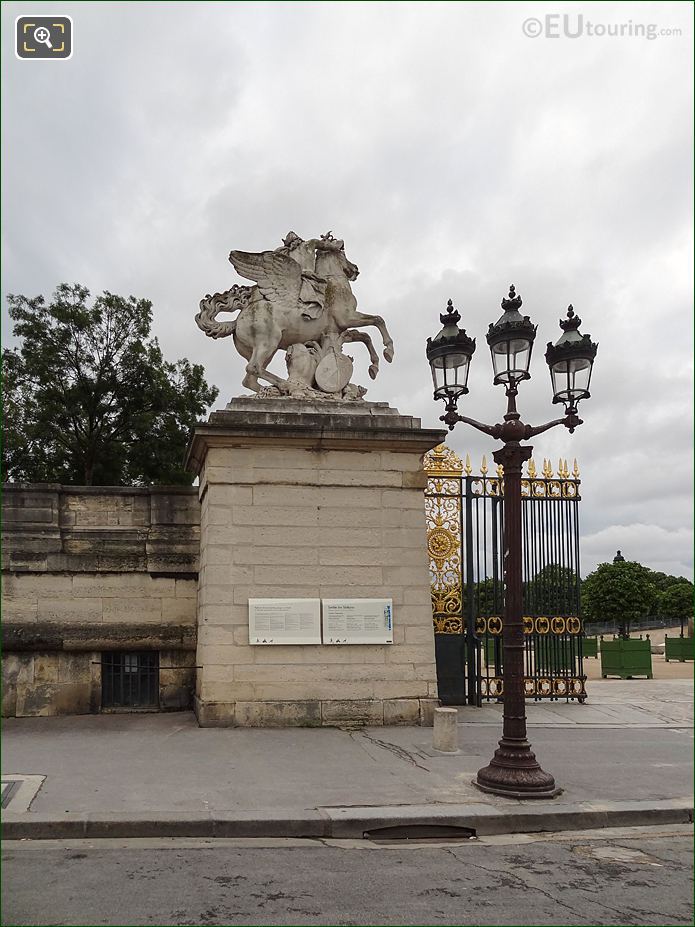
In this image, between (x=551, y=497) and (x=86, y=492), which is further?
(x=551, y=497)

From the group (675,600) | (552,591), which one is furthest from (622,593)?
(552,591)

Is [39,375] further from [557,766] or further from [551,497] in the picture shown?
[557,766]

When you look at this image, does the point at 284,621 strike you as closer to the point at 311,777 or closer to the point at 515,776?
the point at 311,777

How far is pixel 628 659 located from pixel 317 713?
37.2ft

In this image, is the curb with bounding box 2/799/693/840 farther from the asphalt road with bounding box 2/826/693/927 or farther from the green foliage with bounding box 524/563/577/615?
the green foliage with bounding box 524/563/577/615

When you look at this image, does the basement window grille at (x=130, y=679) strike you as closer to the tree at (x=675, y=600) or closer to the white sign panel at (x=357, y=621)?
the white sign panel at (x=357, y=621)

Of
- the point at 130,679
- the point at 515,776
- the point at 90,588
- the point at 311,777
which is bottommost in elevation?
the point at 311,777

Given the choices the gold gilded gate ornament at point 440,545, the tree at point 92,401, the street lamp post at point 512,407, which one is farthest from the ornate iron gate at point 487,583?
the tree at point 92,401

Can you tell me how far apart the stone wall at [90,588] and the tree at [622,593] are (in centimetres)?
2455

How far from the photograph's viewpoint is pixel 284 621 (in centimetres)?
1138

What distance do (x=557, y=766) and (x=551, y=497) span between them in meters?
5.67

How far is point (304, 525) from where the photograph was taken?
38.6 feet

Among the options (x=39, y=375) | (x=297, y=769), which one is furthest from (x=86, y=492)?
(x=39, y=375)

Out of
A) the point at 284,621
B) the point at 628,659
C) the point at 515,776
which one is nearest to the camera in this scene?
the point at 515,776
